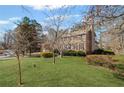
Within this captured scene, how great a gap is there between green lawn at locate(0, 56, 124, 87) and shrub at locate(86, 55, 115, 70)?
0.26 ft

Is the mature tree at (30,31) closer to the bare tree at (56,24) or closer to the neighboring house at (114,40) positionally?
the bare tree at (56,24)

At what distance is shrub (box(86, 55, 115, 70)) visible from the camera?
812 centimetres

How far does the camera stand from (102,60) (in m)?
8.20

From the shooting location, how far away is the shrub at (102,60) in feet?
26.7

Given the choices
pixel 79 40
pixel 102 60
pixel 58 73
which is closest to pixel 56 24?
pixel 79 40

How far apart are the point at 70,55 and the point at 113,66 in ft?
2.25

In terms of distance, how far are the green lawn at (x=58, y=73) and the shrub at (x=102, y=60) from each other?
3.1 inches

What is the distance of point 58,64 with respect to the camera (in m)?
8.27

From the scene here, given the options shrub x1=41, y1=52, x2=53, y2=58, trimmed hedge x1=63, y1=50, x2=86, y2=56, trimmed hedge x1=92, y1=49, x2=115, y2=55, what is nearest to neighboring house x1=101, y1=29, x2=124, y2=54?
trimmed hedge x1=92, y1=49, x2=115, y2=55

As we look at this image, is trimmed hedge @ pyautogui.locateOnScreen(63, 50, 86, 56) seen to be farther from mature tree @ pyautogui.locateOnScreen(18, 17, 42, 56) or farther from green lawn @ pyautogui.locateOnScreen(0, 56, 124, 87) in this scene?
mature tree @ pyautogui.locateOnScreen(18, 17, 42, 56)

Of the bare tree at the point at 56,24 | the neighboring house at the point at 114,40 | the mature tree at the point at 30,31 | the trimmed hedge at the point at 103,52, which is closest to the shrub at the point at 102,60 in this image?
the trimmed hedge at the point at 103,52
